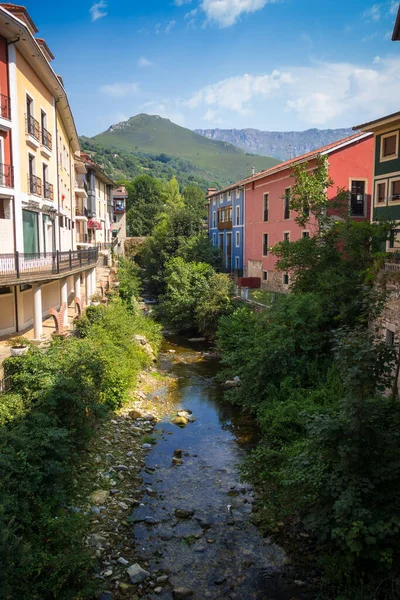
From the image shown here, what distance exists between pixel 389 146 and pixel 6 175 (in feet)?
64.1

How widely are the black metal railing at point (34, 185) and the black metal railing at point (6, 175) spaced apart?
5.19ft

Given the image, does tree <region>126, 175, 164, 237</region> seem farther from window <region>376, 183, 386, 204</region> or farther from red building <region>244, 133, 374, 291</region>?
window <region>376, 183, 386, 204</region>

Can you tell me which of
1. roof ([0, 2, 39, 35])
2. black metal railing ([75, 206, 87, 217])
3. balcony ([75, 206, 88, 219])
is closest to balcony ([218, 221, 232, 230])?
balcony ([75, 206, 88, 219])

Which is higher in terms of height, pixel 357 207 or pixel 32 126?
pixel 32 126

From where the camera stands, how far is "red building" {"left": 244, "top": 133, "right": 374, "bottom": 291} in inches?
1013

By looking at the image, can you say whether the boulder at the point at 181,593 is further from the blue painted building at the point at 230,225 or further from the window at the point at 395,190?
the blue painted building at the point at 230,225

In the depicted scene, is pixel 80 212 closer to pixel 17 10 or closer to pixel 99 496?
pixel 17 10

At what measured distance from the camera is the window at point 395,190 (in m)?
23.6

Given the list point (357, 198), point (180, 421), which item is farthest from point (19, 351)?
point (357, 198)

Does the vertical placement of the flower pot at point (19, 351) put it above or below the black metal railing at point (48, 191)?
below

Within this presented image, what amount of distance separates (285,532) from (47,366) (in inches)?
277

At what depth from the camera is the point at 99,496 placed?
10086mm

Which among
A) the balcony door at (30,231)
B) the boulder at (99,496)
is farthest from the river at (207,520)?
the balcony door at (30,231)

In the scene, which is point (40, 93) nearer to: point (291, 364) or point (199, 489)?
point (291, 364)
